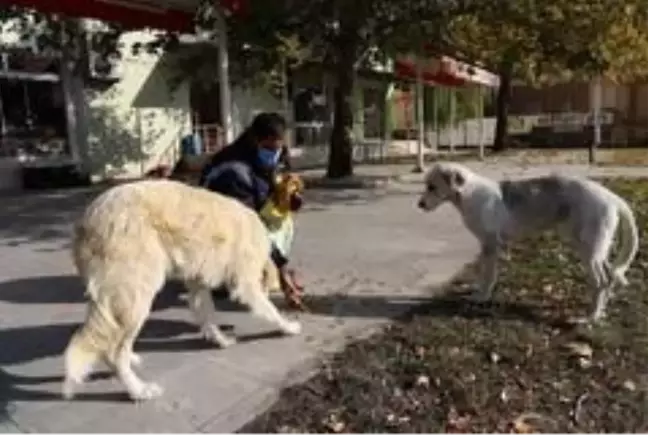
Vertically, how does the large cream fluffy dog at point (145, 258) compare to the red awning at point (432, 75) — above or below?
below

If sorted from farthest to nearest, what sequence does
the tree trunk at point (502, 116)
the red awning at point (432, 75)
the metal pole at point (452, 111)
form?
the metal pole at point (452, 111) < the tree trunk at point (502, 116) < the red awning at point (432, 75)

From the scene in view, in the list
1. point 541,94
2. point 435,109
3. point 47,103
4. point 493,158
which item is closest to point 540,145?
point 435,109

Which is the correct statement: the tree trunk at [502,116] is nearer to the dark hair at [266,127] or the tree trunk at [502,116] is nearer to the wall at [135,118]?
the wall at [135,118]

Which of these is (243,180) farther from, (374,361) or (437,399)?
(437,399)

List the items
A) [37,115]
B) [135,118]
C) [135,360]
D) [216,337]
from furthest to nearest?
[135,118] < [37,115] < [216,337] < [135,360]

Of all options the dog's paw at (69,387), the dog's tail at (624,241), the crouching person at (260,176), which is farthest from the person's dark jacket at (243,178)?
the dog's tail at (624,241)

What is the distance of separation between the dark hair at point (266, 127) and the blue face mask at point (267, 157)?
0.38ft

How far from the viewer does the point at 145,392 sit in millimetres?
4777

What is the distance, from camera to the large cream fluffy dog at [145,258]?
4.59 metres

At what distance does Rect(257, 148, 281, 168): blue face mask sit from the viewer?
6.49 meters

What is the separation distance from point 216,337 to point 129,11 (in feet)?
22.2

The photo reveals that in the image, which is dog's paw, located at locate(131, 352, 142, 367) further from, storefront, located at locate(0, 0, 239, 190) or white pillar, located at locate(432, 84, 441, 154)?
white pillar, located at locate(432, 84, 441, 154)

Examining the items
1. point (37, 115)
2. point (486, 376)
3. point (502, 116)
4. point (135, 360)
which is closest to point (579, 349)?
point (486, 376)

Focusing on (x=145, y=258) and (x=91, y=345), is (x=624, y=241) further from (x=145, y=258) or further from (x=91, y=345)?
(x=91, y=345)
